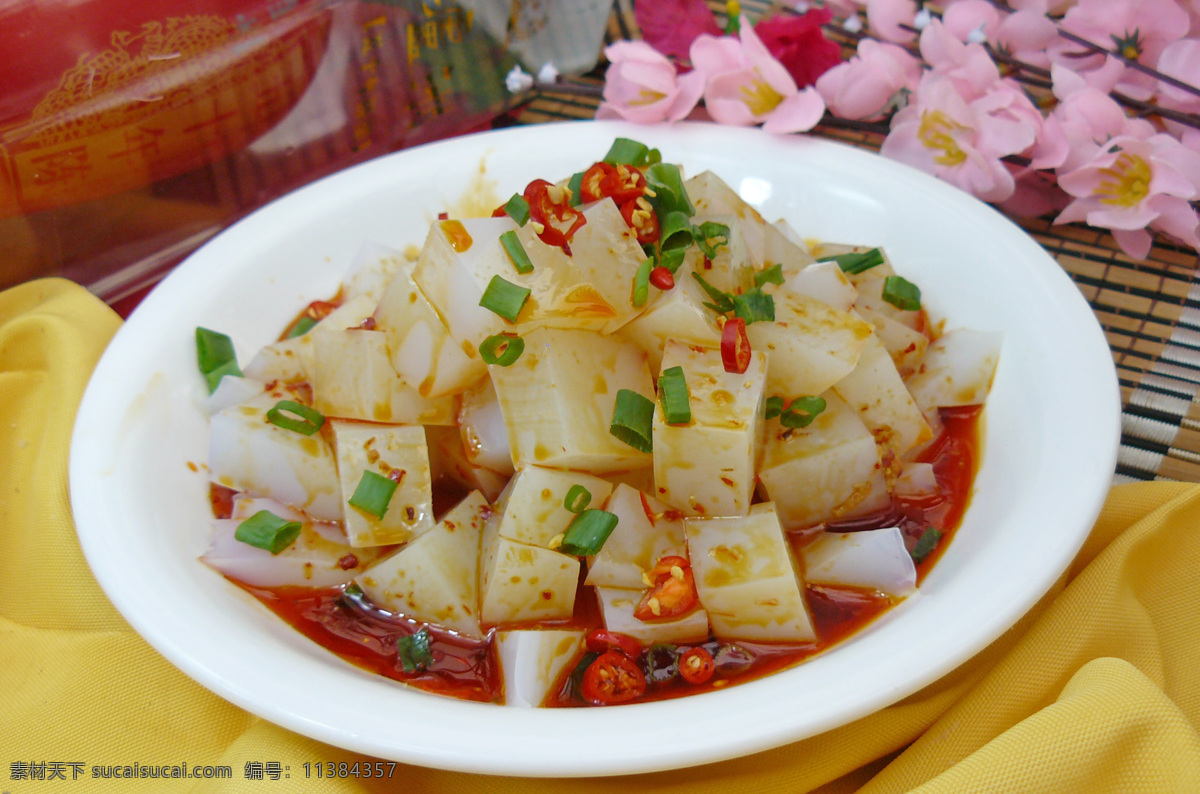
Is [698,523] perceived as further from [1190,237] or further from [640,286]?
[1190,237]

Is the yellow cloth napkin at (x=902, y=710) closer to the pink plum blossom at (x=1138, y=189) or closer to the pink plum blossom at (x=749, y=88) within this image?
the pink plum blossom at (x=1138, y=189)

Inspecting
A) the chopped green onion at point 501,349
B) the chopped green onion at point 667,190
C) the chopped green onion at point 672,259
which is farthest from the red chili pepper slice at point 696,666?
the chopped green onion at point 667,190

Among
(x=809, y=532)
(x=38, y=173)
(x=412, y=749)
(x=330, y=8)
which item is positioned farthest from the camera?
(x=330, y=8)

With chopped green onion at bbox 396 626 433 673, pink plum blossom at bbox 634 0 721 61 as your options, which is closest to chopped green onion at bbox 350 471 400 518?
chopped green onion at bbox 396 626 433 673

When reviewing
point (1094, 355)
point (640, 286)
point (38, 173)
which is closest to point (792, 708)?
point (640, 286)

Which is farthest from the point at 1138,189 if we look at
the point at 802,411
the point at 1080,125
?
→ the point at 802,411
